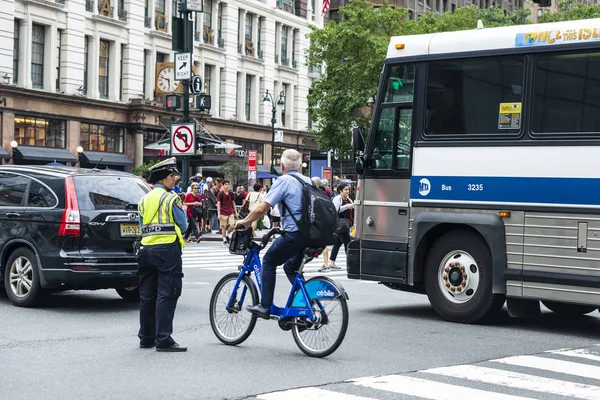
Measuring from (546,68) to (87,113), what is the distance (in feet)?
125

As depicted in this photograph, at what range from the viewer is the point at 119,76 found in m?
49.5

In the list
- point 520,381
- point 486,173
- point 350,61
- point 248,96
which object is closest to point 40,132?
point 350,61

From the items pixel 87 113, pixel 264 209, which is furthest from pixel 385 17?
pixel 264 209

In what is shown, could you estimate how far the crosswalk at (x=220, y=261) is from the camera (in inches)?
784

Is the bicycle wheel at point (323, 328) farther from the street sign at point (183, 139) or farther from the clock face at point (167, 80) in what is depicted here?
the clock face at point (167, 80)

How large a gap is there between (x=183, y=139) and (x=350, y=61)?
113 ft

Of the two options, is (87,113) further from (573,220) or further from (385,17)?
(573,220)

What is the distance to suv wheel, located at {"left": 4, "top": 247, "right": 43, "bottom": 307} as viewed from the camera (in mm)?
12477

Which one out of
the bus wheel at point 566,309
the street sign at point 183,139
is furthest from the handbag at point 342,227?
the bus wheel at point 566,309

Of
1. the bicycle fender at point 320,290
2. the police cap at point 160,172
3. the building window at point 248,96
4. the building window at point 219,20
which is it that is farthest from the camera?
the building window at point 248,96

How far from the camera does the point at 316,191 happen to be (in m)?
9.12

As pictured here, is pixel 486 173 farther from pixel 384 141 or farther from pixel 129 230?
pixel 129 230

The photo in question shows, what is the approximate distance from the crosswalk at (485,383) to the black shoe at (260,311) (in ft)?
5.13

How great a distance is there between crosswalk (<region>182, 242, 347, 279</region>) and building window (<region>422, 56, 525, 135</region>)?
7.11 metres
